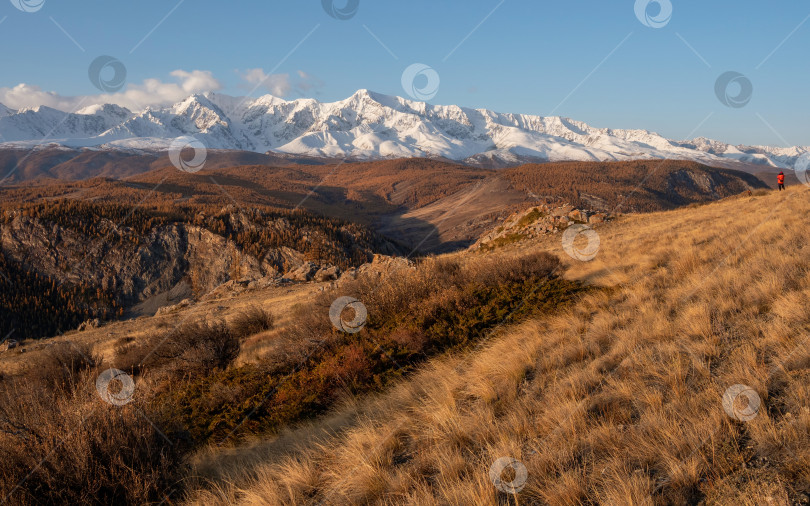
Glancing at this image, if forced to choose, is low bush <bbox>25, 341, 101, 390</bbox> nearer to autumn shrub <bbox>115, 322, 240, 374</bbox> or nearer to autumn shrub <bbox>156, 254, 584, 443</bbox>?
autumn shrub <bbox>115, 322, 240, 374</bbox>

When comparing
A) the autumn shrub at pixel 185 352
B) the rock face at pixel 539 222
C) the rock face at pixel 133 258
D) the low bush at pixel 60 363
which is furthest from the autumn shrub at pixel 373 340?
the rock face at pixel 133 258

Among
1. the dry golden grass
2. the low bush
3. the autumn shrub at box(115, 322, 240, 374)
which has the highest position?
the low bush

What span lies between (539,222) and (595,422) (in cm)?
2436

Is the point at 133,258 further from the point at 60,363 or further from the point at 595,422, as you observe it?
the point at 595,422

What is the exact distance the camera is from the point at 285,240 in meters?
49.8

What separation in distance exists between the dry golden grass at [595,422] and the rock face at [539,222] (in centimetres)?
1869

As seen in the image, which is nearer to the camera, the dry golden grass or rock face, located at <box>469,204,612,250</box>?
the dry golden grass

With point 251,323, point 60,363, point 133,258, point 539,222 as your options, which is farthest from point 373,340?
point 133,258

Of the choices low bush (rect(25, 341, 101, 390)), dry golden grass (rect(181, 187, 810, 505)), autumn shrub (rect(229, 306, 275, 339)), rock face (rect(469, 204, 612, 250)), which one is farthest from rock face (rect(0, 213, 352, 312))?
dry golden grass (rect(181, 187, 810, 505))

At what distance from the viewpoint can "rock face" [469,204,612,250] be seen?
2511 centimetres

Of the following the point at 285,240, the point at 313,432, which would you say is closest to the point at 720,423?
the point at 313,432

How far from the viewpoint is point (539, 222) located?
87.1 feet

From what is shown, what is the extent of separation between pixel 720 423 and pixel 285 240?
1951 inches

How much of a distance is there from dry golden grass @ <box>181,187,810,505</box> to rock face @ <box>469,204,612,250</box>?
18694 mm
